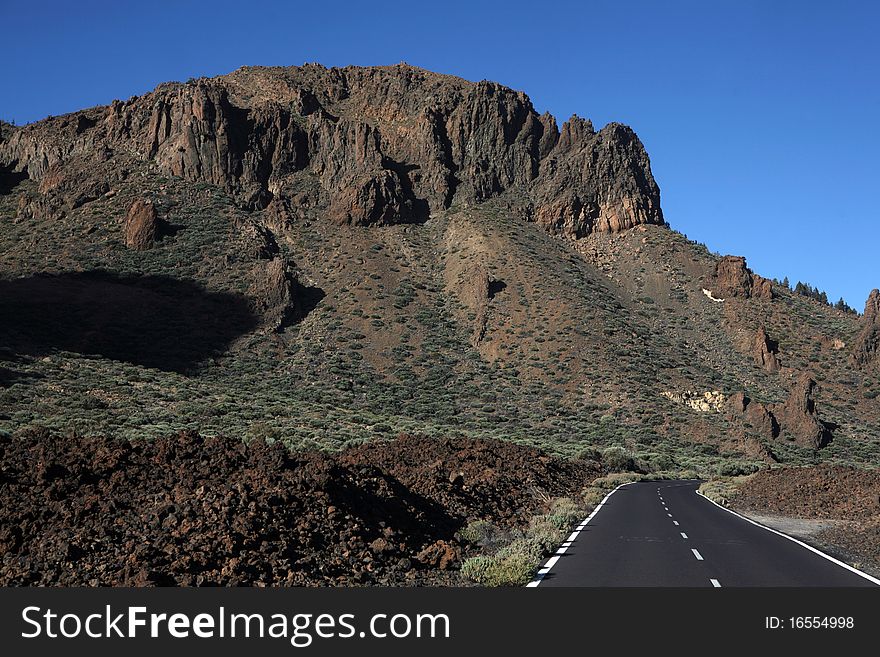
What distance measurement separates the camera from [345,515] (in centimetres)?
1461

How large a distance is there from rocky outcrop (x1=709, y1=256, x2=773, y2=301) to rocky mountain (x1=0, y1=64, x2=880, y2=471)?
31 centimetres

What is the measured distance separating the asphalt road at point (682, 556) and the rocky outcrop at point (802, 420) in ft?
131

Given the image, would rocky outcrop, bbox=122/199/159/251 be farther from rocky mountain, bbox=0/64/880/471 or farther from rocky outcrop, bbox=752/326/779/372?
rocky outcrop, bbox=752/326/779/372

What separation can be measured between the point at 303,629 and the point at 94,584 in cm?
313

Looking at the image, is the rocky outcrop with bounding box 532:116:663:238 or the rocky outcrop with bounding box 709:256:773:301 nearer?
the rocky outcrop with bounding box 709:256:773:301

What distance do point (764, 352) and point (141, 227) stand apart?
60.2 metres

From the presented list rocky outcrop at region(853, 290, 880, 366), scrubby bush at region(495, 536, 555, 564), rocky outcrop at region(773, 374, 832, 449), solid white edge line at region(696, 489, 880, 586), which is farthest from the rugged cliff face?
scrubby bush at region(495, 536, 555, 564)

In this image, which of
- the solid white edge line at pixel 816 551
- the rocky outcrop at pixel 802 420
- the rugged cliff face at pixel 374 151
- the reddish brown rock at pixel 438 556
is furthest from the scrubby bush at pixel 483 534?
the rugged cliff face at pixel 374 151

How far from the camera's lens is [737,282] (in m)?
84.3

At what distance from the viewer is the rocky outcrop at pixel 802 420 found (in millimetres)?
60656

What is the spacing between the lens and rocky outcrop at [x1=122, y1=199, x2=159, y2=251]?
8031cm

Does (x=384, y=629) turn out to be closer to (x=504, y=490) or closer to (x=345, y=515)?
(x=345, y=515)

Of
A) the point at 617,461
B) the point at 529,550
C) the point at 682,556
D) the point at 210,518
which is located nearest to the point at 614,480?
the point at 617,461

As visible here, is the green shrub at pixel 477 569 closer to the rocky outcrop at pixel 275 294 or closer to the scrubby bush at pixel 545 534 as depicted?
the scrubby bush at pixel 545 534
